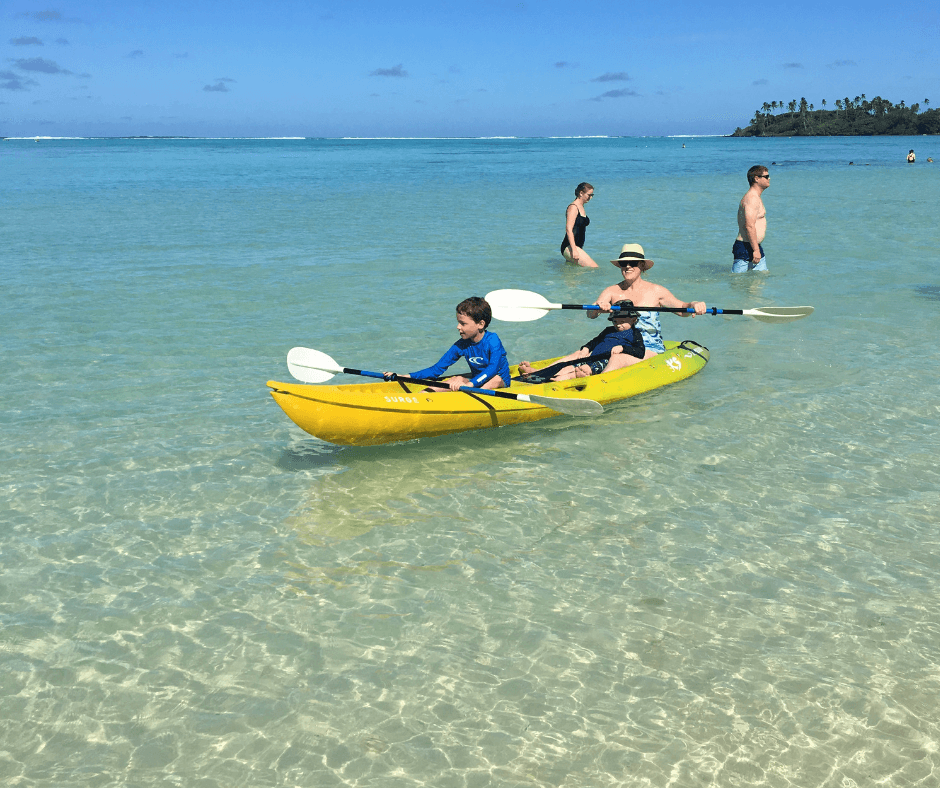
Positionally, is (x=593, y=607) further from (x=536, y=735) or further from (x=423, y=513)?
(x=423, y=513)

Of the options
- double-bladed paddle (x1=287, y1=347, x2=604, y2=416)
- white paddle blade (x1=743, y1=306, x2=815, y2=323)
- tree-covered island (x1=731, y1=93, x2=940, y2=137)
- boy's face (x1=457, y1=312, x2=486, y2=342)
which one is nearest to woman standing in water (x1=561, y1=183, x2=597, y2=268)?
white paddle blade (x1=743, y1=306, x2=815, y2=323)

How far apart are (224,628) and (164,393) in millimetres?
4713

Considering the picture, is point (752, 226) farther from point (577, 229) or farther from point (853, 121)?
point (853, 121)

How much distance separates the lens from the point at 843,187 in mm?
35594

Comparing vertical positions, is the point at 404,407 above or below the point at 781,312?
below

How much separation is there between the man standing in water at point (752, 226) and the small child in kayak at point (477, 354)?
7910mm

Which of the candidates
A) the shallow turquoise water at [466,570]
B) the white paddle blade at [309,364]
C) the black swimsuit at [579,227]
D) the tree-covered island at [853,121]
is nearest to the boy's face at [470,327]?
the shallow turquoise water at [466,570]

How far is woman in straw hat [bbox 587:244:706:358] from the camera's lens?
9.14 m

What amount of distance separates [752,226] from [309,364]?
9.78 metres

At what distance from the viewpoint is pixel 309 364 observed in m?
7.80

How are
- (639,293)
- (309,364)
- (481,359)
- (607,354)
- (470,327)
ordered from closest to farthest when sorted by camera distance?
(470,327), (481,359), (309,364), (607,354), (639,293)

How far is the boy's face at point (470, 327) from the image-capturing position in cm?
736

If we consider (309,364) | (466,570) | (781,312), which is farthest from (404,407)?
(781,312)

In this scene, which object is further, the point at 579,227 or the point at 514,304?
the point at 579,227
